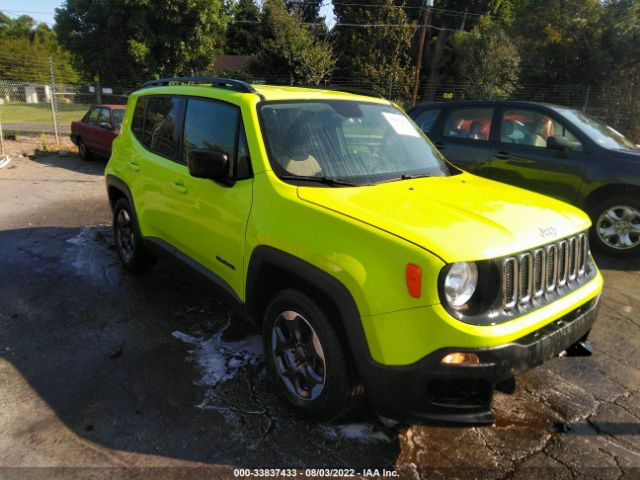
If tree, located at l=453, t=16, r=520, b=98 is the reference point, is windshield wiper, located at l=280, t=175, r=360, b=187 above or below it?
below

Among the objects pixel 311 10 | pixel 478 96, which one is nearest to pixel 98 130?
pixel 478 96

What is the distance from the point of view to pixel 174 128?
12.9 ft

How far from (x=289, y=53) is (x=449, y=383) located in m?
24.9

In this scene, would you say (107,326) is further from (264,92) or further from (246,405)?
(264,92)

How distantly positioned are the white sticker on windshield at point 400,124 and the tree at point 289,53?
72.9ft

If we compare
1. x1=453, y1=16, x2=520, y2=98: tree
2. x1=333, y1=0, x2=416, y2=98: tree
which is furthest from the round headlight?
x1=333, y1=0, x2=416, y2=98: tree

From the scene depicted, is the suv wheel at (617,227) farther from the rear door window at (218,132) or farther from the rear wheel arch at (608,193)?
the rear door window at (218,132)

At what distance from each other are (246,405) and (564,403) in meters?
1.98

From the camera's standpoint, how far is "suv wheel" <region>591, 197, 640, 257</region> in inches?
225

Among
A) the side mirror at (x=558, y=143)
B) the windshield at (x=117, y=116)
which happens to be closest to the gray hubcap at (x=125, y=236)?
the side mirror at (x=558, y=143)

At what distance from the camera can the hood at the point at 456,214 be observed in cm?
222

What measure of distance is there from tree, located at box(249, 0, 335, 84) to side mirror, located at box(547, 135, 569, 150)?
810 inches

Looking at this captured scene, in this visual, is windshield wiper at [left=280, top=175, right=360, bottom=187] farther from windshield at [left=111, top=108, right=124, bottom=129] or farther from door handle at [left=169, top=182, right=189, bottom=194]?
windshield at [left=111, top=108, right=124, bottom=129]

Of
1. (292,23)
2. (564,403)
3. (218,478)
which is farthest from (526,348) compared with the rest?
(292,23)
